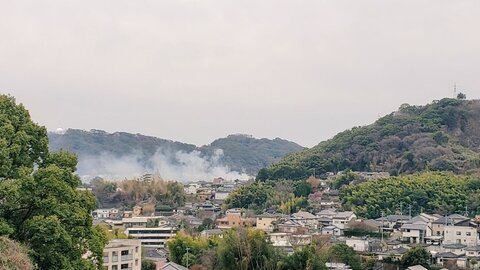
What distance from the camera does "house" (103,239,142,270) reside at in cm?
2125

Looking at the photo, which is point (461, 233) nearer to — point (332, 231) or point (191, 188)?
point (332, 231)

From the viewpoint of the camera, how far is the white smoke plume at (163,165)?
11781 centimetres

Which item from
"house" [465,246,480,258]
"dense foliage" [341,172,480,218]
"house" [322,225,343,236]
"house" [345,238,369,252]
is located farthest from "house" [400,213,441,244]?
"dense foliage" [341,172,480,218]

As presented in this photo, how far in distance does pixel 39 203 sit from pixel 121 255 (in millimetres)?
11768

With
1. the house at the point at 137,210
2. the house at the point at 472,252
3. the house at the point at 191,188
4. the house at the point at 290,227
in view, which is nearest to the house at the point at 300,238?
the house at the point at 290,227

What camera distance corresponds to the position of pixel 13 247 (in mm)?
8867

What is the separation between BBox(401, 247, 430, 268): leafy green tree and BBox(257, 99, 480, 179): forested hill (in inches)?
930

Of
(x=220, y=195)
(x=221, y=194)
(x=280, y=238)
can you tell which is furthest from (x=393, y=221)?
(x=221, y=194)

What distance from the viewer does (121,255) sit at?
2184cm

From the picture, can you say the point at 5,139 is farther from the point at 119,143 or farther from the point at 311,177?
the point at 119,143

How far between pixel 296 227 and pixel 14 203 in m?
27.7

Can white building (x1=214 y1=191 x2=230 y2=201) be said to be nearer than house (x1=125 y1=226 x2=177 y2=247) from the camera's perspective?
No

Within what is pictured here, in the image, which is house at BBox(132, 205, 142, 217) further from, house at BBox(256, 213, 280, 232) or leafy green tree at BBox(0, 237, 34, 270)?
leafy green tree at BBox(0, 237, 34, 270)

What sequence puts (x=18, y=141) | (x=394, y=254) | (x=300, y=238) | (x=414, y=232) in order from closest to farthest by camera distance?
(x=18, y=141)
(x=394, y=254)
(x=300, y=238)
(x=414, y=232)
